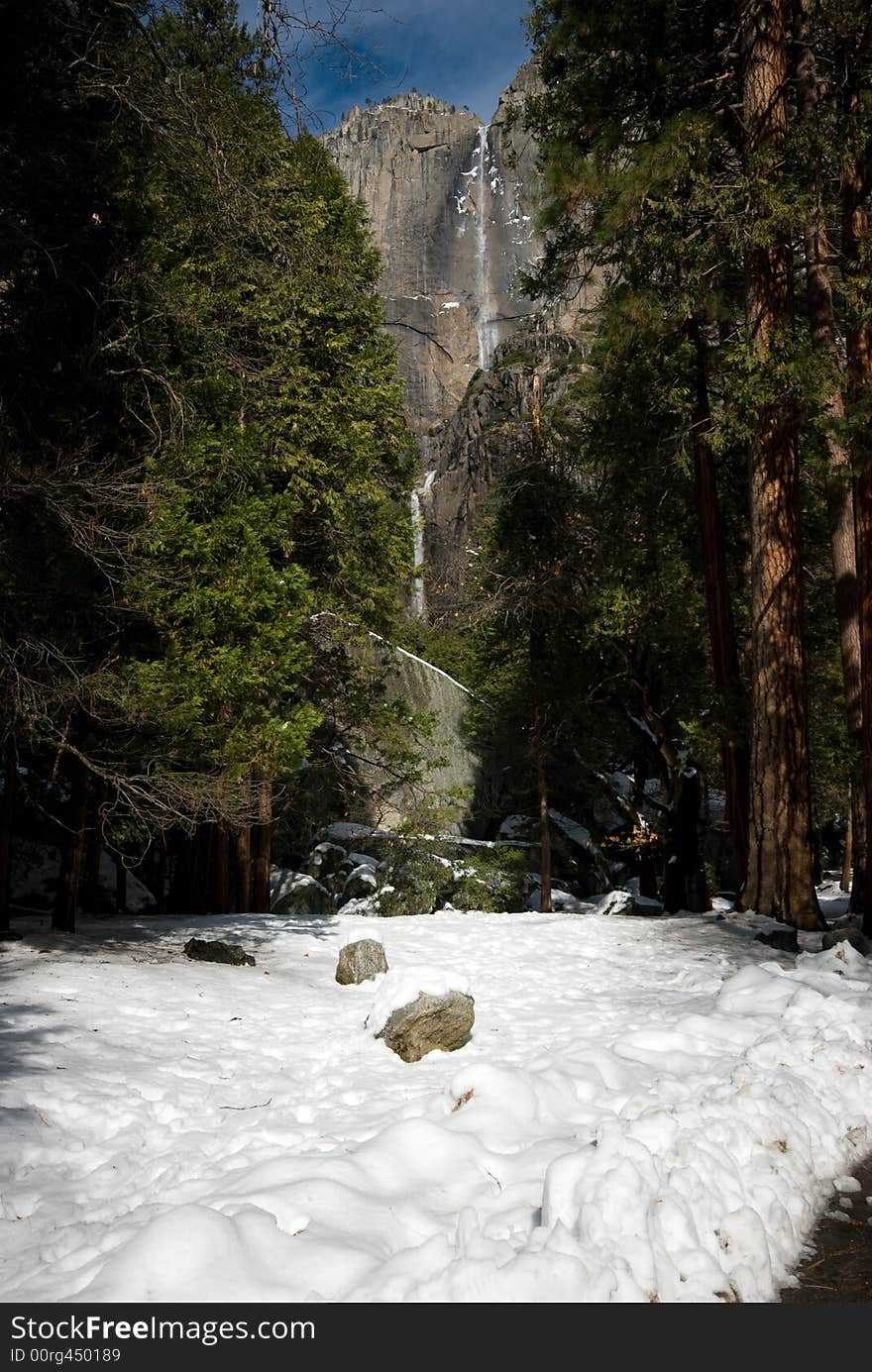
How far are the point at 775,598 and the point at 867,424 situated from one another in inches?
90.3

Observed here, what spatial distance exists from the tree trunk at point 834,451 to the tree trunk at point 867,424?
0.79 feet

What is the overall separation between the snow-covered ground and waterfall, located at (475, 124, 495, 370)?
288 ft

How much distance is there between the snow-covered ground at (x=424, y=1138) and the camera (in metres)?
2.46

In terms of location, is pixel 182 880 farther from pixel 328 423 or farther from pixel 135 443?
pixel 135 443

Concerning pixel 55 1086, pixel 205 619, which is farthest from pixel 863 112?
pixel 55 1086

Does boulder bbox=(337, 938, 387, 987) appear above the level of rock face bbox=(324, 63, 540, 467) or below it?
below

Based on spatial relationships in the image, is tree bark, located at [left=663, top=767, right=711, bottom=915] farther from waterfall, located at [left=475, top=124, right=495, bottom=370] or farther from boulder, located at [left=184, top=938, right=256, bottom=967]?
waterfall, located at [left=475, top=124, right=495, bottom=370]

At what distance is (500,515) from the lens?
1719 centimetres

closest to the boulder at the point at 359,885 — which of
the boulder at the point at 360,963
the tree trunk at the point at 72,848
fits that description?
the tree trunk at the point at 72,848

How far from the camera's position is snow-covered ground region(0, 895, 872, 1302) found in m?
2.46

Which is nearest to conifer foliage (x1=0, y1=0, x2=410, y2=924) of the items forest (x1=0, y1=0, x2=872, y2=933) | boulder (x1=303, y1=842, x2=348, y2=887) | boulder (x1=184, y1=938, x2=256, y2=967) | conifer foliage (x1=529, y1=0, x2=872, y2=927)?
forest (x1=0, y1=0, x2=872, y2=933)

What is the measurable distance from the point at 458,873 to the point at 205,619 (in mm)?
9962

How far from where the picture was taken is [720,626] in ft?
39.4
